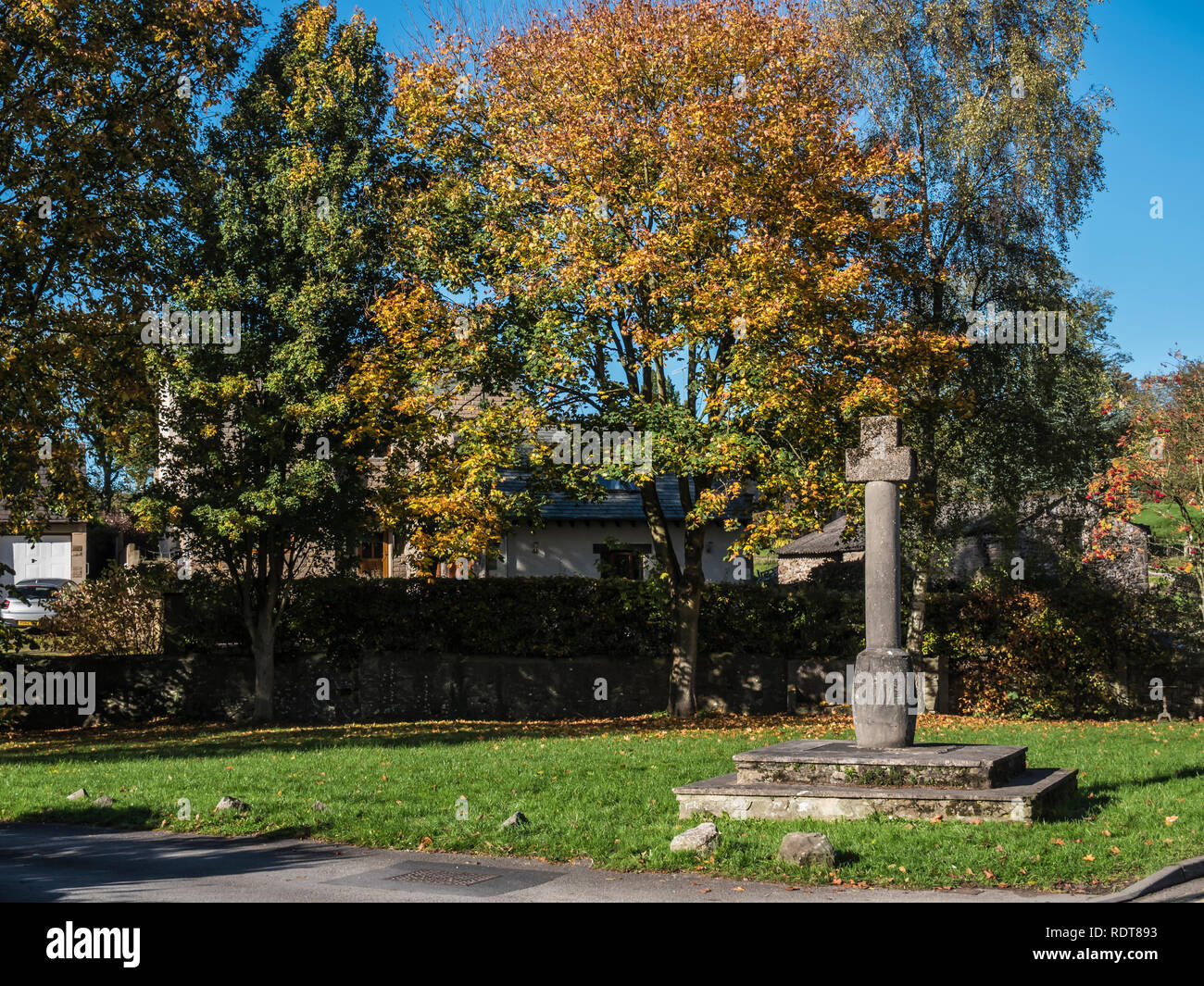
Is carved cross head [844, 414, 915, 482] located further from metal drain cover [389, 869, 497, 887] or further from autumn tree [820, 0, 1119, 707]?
autumn tree [820, 0, 1119, 707]

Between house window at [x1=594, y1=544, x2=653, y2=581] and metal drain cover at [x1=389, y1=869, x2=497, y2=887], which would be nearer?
metal drain cover at [x1=389, y1=869, x2=497, y2=887]

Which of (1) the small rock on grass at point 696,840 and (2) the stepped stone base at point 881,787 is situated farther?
(2) the stepped stone base at point 881,787

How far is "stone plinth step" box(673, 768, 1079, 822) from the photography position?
9656 mm

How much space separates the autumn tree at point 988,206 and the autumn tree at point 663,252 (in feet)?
7.40

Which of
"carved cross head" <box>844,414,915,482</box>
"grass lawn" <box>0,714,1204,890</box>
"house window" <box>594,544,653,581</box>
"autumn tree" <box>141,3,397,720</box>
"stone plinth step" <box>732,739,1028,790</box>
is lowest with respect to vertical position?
"grass lawn" <box>0,714,1204,890</box>

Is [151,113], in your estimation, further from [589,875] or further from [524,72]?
[589,875]

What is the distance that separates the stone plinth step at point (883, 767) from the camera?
10.2m

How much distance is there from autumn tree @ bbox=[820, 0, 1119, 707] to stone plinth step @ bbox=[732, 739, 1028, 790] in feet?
35.6

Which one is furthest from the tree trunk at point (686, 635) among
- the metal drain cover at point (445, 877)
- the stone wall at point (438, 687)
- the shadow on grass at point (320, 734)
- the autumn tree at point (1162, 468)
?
the metal drain cover at point (445, 877)

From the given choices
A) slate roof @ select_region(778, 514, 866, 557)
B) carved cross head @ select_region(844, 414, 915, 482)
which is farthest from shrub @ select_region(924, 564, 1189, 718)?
slate roof @ select_region(778, 514, 866, 557)

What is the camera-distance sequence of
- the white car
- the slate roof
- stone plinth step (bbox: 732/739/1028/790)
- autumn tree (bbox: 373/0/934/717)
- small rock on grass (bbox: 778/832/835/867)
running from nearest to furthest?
small rock on grass (bbox: 778/832/835/867) < stone plinth step (bbox: 732/739/1028/790) < autumn tree (bbox: 373/0/934/717) < the white car < the slate roof

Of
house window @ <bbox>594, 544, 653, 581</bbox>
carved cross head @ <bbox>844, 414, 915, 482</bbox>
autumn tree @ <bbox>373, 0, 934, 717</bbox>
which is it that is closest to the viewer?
carved cross head @ <bbox>844, 414, 915, 482</bbox>

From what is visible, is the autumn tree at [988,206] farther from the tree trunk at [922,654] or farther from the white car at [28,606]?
the white car at [28,606]

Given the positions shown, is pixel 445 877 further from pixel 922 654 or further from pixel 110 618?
pixel 110 618
